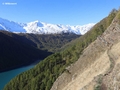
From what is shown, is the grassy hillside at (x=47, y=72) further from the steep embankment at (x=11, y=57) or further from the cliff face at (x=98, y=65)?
the steep embankment at (x=11, y=57)

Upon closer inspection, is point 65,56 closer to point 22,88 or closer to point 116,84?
point 22,88

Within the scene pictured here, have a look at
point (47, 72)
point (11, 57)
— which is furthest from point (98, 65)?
point (11, 57)

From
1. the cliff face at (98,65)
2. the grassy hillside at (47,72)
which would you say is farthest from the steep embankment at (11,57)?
the cliff face at (98,65)

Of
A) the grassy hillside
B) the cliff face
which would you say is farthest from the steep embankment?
the cliff face

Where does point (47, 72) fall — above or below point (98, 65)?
above

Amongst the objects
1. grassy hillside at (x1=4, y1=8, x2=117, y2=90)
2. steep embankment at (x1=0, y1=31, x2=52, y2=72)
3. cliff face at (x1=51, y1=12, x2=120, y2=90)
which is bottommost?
cliff face at (x1=51, y1=12, x2=120, y2=90)

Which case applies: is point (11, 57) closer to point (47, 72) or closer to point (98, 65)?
point (47, 72)

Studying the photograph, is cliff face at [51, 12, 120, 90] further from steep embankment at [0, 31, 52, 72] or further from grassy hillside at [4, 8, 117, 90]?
steep embankment at [0, 31, 52, 72]

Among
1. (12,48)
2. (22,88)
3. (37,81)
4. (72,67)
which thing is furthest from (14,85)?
(12,48)

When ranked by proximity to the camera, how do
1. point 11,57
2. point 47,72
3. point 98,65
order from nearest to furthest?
point 98,65
point 47,72
point 11,57
